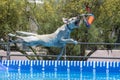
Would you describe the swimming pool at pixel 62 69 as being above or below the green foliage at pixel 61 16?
below

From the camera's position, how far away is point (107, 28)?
12656mm

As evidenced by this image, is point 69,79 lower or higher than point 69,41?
lower

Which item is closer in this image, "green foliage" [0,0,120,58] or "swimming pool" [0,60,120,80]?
"swimming pool" [0,60,120,80]

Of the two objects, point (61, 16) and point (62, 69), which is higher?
point (61, 16)

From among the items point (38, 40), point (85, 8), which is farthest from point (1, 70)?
point (85, 8)

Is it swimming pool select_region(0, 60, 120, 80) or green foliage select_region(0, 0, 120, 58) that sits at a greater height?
green foliage select_region(0, 0, 120, 58)

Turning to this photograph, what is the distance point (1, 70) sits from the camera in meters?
7.84

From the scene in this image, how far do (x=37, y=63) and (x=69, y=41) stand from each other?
94cm

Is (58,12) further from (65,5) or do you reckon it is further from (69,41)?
(69,41)

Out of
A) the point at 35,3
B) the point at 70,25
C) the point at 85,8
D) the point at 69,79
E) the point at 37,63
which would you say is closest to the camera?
the point at 69,79

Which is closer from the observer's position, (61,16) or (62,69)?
(62,69)

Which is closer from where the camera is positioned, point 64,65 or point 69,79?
point 69,79

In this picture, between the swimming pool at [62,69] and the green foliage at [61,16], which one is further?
the green foliage at [61,16]

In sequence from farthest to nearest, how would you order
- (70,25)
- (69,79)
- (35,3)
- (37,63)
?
(35,3), (37,63), (70,25), (69,79)
